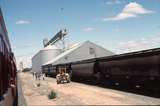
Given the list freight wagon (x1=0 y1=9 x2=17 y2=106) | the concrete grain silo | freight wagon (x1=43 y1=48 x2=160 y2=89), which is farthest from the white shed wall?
freight wagon (x1=0 y1=9 x2=17 y2=106)

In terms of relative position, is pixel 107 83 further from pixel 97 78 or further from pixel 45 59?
pixel 45 59

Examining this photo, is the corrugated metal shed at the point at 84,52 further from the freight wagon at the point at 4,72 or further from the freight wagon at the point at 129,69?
the freight wagon at the point at 4,72

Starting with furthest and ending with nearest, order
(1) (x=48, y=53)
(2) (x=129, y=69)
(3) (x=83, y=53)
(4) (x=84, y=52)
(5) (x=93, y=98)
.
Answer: (1) (x=48, y=53) → (3) (x=83, y=53) → (4) (x=84, y=52) → (2) (x=129, y=69) → (5) (x=93, y=98)

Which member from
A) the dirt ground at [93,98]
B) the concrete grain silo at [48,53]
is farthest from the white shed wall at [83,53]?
the dirt ground at [93,98]

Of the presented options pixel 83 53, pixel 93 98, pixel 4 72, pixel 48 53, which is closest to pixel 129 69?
pixel 93 98

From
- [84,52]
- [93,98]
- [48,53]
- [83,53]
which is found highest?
[48,53]

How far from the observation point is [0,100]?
7621 millimetres

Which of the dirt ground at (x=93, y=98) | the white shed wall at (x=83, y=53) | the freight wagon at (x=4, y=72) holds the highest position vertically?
the white shed wall at (x=83, y=53)

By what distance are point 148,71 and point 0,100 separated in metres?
16.0

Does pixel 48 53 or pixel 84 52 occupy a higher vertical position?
pixel 48 53

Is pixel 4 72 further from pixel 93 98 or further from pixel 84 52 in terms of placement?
pixel 84 52

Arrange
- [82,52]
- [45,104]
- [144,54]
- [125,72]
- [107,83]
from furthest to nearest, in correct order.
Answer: [82,52]
[107,83]
[125,72]
[144,54]
[45,104]

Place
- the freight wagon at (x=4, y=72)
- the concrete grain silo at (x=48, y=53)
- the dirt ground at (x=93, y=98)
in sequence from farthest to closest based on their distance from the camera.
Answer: the concrete grain silo at (x=48, y=53), the dirt ground at (x=93, y=98), the freight wagon at (x=4, y=72)

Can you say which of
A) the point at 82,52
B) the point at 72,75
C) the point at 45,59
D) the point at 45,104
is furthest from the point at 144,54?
the point at 45,59
